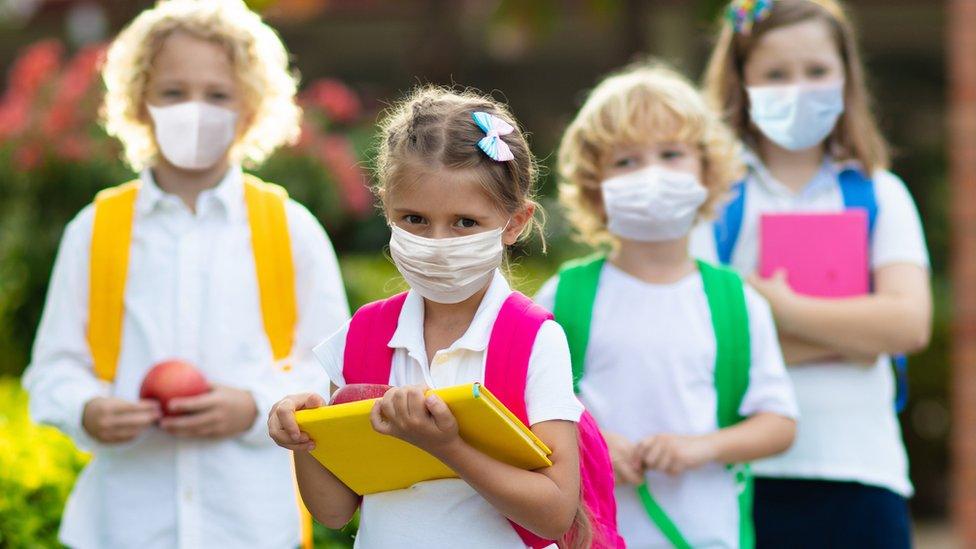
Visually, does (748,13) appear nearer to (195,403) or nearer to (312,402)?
(195,403)

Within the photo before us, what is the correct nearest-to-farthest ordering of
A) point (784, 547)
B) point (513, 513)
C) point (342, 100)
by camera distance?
point (513, 513) < point (784, 547) < point (342, 100)

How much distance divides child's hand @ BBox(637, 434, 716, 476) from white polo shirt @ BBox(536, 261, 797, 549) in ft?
0.24

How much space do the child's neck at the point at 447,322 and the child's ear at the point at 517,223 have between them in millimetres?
105

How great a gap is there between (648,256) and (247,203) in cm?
108

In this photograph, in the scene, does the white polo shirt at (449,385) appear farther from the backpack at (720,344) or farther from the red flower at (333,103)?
the red flower at (333,103)

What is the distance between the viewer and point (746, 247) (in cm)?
395

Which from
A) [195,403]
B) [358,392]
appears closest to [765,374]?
[358,392]

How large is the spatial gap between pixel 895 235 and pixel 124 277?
2.13 meters

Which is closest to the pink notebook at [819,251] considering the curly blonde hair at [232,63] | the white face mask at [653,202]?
the white face mask at [653,202]

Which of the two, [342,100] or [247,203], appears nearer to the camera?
[247,203]

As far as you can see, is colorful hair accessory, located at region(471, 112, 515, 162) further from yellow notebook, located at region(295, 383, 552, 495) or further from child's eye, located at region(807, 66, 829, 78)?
child's eye, located at region(807, 66, 829, 78)

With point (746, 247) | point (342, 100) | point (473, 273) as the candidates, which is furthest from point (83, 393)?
point (342, 100)

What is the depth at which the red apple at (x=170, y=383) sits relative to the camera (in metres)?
3.39

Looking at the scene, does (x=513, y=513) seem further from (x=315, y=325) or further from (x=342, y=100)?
(x=342, y=100)
